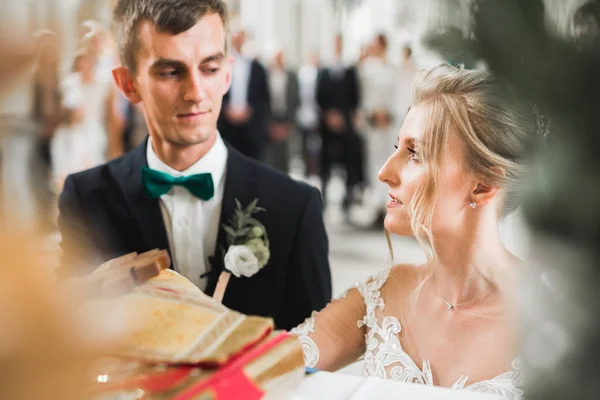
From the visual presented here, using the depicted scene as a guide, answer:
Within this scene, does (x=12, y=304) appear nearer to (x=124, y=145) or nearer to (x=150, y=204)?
(x=150, y=204)

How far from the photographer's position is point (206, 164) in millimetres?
1308

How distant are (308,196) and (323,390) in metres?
0.66

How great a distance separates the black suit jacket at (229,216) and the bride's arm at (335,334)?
145 mm

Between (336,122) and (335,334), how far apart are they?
349 centimetres

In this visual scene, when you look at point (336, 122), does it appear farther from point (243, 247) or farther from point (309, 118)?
point (243, 247)

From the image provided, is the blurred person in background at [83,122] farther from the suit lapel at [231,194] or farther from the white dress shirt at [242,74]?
the white dress shirt at [242,74]

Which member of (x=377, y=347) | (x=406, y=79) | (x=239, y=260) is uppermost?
(x=406, y=79)

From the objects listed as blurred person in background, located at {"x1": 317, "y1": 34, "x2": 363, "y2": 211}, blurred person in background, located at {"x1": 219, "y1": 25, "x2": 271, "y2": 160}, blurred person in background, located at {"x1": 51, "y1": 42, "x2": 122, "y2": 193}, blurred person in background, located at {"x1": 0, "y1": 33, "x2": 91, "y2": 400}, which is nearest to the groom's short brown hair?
blurred person in background, located at {"x1": 51, "y1": 42, "x2": 122, "y2": 193}

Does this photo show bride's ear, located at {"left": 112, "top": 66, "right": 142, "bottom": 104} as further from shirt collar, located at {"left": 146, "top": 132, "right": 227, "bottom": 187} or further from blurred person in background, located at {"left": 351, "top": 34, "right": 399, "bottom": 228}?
blurred person in background, located at {"left": 351, "top": 34, "right": 399, "bottom": 228}

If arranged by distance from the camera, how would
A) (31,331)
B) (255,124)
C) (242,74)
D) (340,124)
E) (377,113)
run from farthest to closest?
(340,124) → (377,113) → (242,74) → (255,124) → (31,331)

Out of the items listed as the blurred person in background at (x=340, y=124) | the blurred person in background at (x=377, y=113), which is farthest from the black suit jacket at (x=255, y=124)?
the blurred person in background at (x=340, y=124)

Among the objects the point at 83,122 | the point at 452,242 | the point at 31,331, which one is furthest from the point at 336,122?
the point at 31,331

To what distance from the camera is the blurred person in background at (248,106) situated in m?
2.44

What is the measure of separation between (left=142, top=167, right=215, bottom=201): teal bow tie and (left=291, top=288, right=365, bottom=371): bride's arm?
0.34 m
